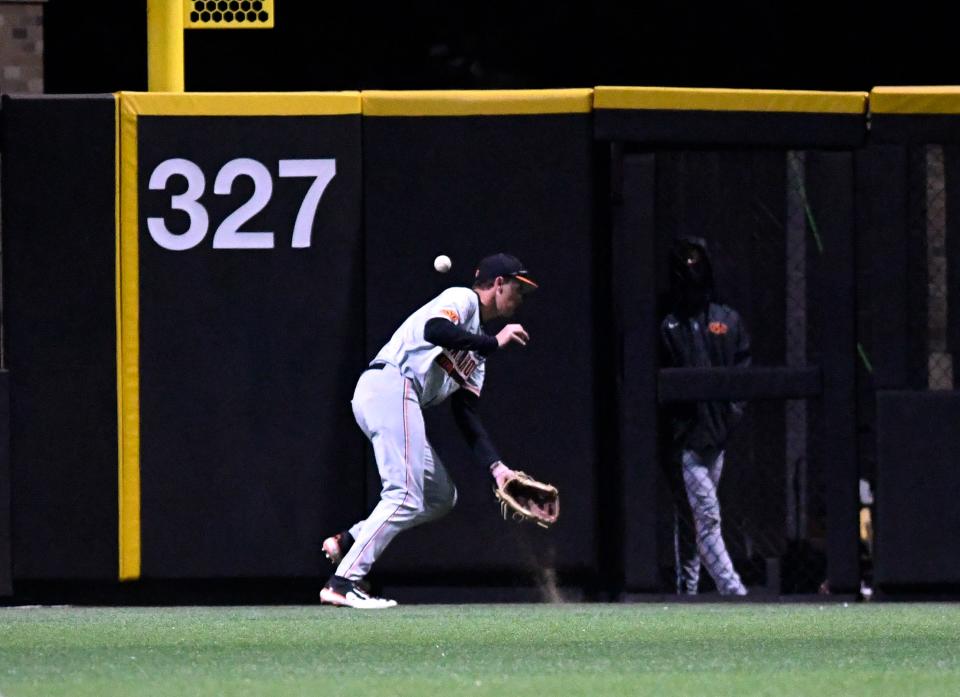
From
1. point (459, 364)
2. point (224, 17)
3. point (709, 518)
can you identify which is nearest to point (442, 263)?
point (459, 364)

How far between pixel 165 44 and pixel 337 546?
2.82 metres

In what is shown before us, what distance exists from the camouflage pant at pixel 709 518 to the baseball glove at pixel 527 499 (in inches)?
28.7

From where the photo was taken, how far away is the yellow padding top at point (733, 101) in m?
10.8

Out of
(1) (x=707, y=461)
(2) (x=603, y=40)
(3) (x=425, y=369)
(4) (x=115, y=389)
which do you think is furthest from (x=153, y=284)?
(2) (x=603, y=40)

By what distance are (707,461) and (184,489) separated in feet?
8.56

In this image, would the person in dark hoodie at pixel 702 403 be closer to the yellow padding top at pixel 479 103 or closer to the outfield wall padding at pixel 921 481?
the outfield wall padding at pixel 921 481

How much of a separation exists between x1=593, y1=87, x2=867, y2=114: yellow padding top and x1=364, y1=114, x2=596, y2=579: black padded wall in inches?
9.8

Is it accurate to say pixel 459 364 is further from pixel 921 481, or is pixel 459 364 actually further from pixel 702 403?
pixel 921 481

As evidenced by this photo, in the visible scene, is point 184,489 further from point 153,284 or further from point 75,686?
point 75,686

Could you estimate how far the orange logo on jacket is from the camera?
35.7 ft

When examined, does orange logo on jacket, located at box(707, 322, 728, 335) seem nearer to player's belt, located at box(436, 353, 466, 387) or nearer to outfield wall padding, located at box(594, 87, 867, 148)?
outfield wall padding, located at box(594, 87, 867, 148)

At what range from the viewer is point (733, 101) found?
426 inches

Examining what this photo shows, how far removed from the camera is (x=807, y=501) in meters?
10.9

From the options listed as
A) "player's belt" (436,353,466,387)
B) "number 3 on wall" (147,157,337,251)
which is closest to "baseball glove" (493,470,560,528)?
"player's belt" (436,353,466,387)
